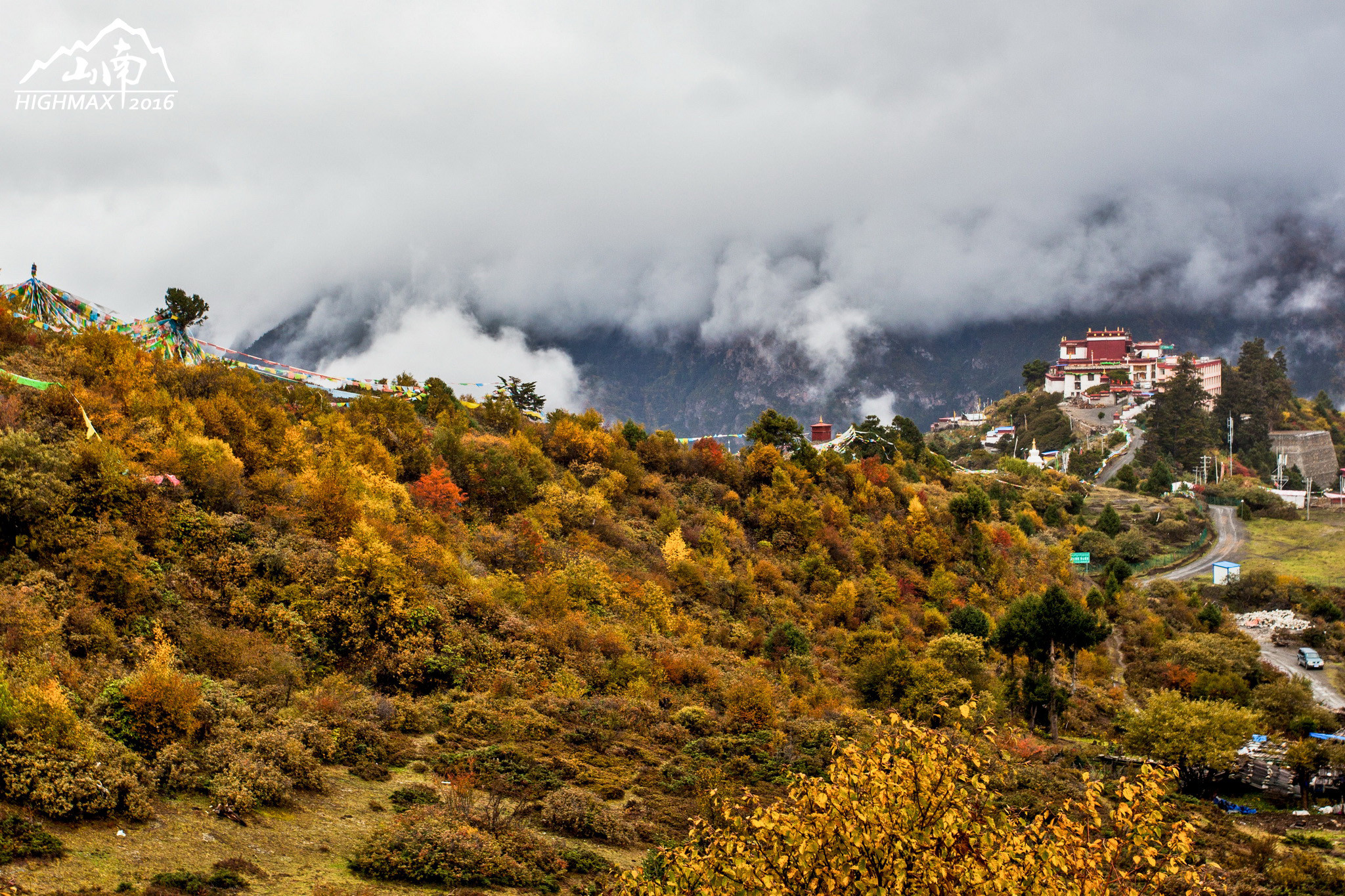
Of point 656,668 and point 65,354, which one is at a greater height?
point 65,354

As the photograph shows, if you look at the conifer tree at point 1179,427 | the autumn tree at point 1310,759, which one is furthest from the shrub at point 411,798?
the conifer tree at point 1179,427

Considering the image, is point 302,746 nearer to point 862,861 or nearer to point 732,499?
point 862,861

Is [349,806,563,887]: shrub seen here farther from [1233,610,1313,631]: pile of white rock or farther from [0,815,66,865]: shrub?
[1233,610,1313,631]: pile of white rock

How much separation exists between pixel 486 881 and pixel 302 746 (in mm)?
4254

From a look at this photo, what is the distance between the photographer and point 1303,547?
237ft

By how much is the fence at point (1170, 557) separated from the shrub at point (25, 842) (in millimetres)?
65713

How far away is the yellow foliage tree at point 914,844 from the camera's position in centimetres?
682

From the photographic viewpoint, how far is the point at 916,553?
142 feet

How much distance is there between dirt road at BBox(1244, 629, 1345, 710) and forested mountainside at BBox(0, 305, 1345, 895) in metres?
3.51

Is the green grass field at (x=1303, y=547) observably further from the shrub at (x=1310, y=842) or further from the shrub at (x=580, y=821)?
the shrub at (x=580, y=821)

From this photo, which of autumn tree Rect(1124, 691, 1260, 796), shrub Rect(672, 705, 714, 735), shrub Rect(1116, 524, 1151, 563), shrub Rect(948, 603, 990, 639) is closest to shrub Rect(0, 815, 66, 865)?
shrub Rect(672, 705, 714, 735)

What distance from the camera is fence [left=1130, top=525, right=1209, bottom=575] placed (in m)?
65.6

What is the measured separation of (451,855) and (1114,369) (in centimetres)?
12732

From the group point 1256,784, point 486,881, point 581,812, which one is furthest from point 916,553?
point 486,881
